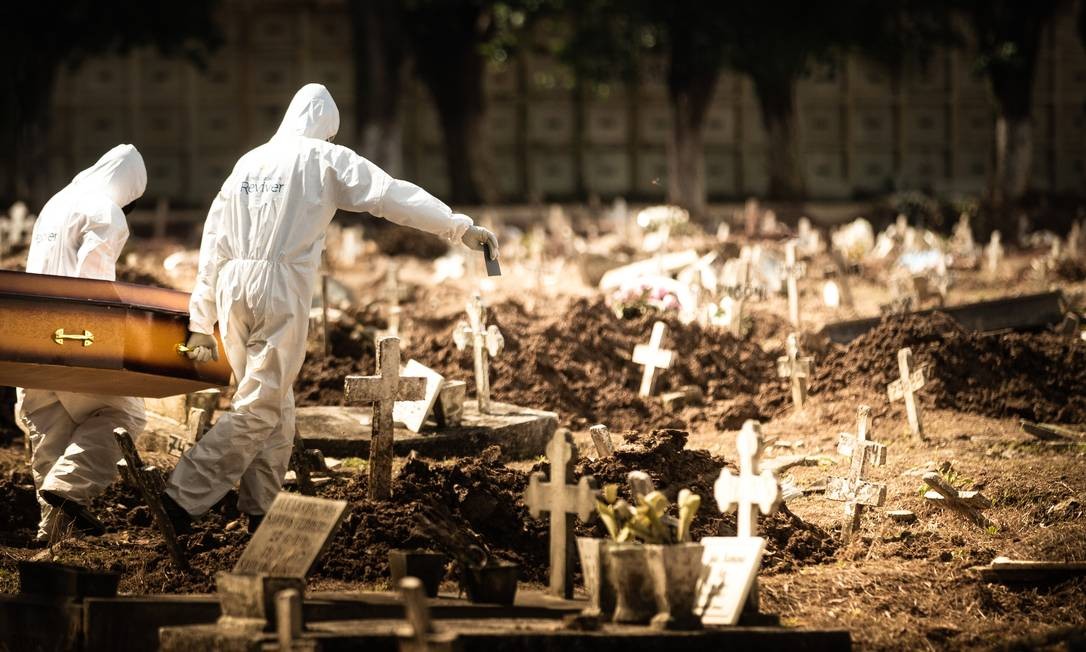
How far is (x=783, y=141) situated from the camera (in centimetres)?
3000

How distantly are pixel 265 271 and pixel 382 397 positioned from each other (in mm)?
965

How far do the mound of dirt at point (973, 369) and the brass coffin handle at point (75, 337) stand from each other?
587 cm

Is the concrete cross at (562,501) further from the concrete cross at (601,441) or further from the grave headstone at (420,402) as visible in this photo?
the grave headstone at (420,402)

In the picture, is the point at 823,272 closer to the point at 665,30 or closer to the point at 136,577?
the point at 665,30

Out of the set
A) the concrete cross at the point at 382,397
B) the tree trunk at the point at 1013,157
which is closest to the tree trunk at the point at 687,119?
the tree trunk at the point at 1013,157

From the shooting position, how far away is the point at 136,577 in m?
8.05

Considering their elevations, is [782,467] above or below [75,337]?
below

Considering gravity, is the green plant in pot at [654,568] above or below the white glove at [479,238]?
below

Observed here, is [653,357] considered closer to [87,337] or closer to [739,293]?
[739,293]

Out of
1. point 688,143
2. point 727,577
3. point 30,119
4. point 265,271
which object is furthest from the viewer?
point 688,143

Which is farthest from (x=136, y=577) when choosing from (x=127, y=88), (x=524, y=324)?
(x=127, y=88)

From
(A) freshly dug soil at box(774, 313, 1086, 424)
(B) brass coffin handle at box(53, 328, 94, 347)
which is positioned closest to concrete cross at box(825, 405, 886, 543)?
(A) freshly dug soil at box(774, 313, 1086, 424)

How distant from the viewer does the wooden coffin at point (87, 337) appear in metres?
8.60

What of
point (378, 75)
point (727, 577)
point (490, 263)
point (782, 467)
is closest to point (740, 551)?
point (727, 577)
